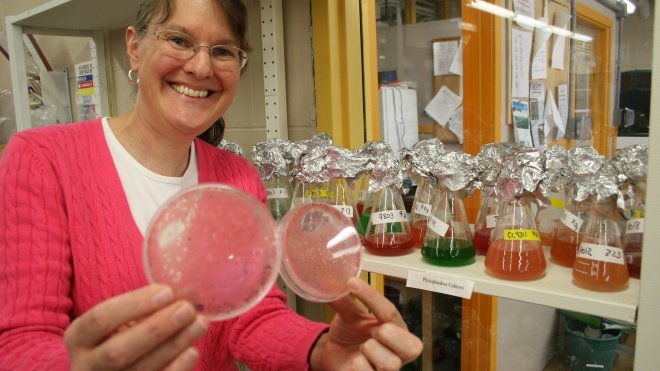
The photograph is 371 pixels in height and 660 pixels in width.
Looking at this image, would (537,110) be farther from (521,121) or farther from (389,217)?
(389,217)

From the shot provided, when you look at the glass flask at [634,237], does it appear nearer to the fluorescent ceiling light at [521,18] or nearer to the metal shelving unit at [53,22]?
the fluorescent ceiling light at [521,18]

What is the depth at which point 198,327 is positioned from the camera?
0.46 metres

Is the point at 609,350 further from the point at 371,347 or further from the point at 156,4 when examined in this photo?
the point at 156,4

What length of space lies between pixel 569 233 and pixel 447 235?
0.23m

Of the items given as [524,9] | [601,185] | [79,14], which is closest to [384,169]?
[601,185]

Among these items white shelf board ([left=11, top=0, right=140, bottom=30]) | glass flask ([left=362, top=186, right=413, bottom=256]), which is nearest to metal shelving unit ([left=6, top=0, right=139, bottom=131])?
white shelf board ([left=11, top=0, right=140, bottom=30])

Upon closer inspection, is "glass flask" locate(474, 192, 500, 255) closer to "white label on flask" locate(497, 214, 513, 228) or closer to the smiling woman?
"white label on flask" locate(497, 214, 513, 228)

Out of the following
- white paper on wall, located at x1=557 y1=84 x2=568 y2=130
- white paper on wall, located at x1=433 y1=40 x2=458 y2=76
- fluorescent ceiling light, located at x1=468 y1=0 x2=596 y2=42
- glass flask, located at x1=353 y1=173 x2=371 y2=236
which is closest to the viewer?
glass flask, located at x1=353 y1=173 x2=371 y2=236

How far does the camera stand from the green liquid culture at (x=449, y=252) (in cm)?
94

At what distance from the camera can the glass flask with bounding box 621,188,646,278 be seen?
83cm

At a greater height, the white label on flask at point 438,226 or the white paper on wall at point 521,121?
the white paper on wall at point 521,121

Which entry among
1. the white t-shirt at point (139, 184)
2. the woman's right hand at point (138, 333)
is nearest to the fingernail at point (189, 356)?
the woman's right hand at point (138, 333)

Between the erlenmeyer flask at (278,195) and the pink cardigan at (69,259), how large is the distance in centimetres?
37

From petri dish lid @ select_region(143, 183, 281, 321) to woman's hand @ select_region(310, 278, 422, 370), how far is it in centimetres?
15
